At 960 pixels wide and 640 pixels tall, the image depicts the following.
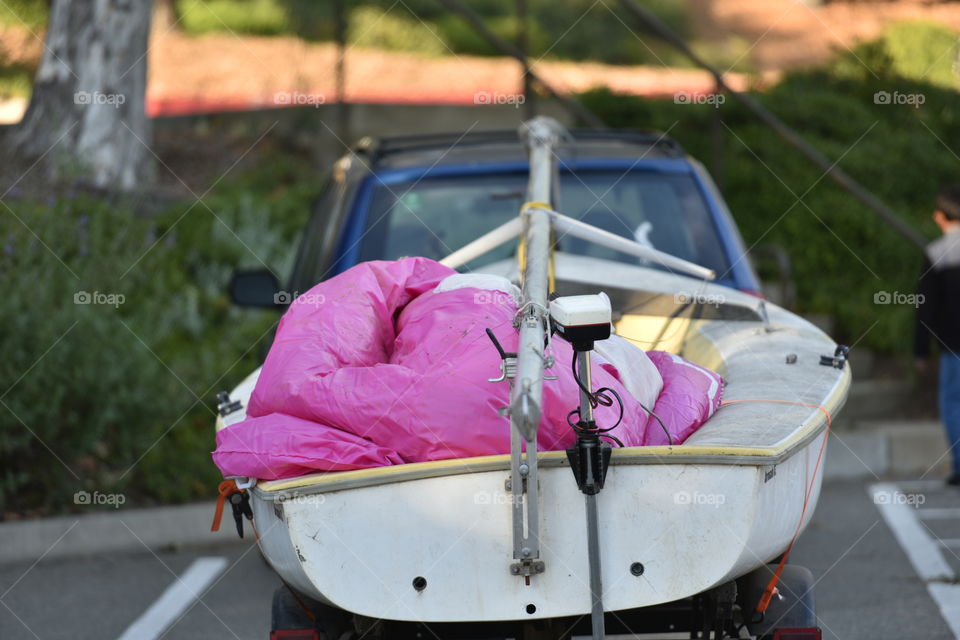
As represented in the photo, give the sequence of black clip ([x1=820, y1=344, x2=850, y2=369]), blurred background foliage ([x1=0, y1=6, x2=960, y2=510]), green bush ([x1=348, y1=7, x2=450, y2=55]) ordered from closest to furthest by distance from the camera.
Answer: black clip ([x1=820, y1=344, x2=850, y2=369]) < blurred background foliage ([x1=0, y1=6, x2=960, y2=510]) < green bush ([x1=348, y1=7, x2=450, y2=55])

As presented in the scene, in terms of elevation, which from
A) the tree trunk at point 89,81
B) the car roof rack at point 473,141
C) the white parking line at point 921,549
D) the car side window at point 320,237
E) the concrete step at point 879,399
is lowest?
the white parking line at point 921,549

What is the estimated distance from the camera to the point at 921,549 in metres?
6.65

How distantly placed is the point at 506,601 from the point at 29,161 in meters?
8.40

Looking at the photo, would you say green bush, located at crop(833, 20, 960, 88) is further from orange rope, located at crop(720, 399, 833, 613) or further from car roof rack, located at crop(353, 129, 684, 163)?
orange rope, located at crop(720, 399, 833, 613)

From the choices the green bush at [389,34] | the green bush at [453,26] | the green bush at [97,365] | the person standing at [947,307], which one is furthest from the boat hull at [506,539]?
the green bush at [389,34]

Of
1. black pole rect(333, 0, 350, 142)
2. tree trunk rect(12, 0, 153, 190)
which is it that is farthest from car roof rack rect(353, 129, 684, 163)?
black pole rect(333, 0, 350, 142)

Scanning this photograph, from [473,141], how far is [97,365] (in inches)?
100

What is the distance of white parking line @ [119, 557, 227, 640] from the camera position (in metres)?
5.65

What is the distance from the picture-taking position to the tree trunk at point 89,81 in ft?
35.4

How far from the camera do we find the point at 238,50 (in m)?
17.5

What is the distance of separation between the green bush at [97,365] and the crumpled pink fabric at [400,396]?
2.52m

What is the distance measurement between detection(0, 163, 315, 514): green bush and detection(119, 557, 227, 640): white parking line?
0.96 metres

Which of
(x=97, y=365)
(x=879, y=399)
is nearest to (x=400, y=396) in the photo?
(x=97, y=365)

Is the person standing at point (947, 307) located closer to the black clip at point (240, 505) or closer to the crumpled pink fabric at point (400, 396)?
the crumpled pink fabric at point (400, 396)
